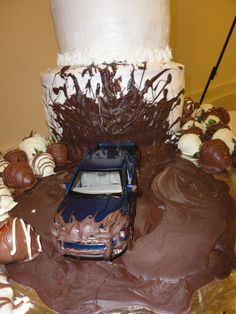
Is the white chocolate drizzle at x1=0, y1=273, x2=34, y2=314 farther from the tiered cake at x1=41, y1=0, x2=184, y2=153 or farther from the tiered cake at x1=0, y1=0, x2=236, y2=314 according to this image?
the tiered cake at x1=41, y1=0, x2=184, y2=153

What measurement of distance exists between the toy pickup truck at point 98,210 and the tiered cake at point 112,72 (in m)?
0.52

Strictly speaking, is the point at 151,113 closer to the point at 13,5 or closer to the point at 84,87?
the point at 84,87

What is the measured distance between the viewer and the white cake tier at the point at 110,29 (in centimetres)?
230

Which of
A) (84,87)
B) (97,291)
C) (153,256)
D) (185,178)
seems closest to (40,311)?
(97,291)

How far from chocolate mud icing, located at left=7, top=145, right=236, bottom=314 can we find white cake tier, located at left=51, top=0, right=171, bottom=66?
916 millimetres

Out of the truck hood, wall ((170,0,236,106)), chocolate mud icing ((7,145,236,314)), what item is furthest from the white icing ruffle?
wall ((170,0,236,106))

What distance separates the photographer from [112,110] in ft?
7.88

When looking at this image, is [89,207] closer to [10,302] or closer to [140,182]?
[10,302]

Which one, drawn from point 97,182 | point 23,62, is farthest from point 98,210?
point 23,62

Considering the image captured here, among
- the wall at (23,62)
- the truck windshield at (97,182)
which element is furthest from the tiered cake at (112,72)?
the wall at (23,62)

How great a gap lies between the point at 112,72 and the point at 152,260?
1.24m

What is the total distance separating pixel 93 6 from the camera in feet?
7.50

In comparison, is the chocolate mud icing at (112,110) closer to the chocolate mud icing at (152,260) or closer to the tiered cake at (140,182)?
the tiered cake at (140,182)

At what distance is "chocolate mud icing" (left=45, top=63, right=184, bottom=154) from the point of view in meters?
2.35
